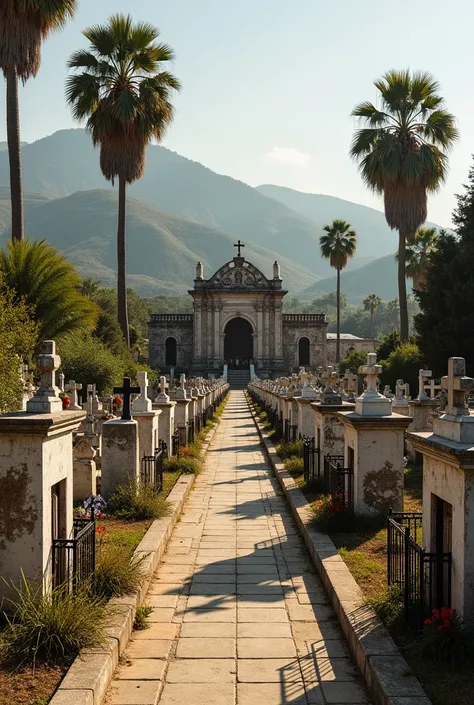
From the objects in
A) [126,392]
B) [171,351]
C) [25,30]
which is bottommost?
[126,392]

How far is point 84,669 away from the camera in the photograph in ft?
15.7

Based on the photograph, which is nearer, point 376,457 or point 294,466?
point 376,457

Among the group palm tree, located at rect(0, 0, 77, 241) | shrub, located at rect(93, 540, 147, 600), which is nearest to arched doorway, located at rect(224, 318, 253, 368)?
palm tree, located at rect(0, 0, 77, 241)

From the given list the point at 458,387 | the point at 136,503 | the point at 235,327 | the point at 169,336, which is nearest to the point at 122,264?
the point at 136,503

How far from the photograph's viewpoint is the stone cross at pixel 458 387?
17.7 ft

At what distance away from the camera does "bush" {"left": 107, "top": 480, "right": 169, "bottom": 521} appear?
9641 mm

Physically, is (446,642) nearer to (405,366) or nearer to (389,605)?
(389,605)

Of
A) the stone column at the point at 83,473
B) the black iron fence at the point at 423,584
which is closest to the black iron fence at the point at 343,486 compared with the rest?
the black iron fence at the point at 423,584

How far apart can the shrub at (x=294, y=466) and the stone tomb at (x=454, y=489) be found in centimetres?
787

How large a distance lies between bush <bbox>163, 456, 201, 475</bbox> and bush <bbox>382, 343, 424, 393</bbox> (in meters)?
14.2

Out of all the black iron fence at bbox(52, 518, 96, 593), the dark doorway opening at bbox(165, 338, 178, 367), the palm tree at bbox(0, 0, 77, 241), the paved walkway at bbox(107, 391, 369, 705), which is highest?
the palm tree at bbox(0, 0, 77, 241)

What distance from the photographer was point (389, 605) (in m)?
5.89

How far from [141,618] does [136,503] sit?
3534mm

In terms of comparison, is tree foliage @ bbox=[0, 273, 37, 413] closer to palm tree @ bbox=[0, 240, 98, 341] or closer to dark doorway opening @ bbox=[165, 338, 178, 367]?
palm tree @ bbox=[0, 240, 98, 341]
